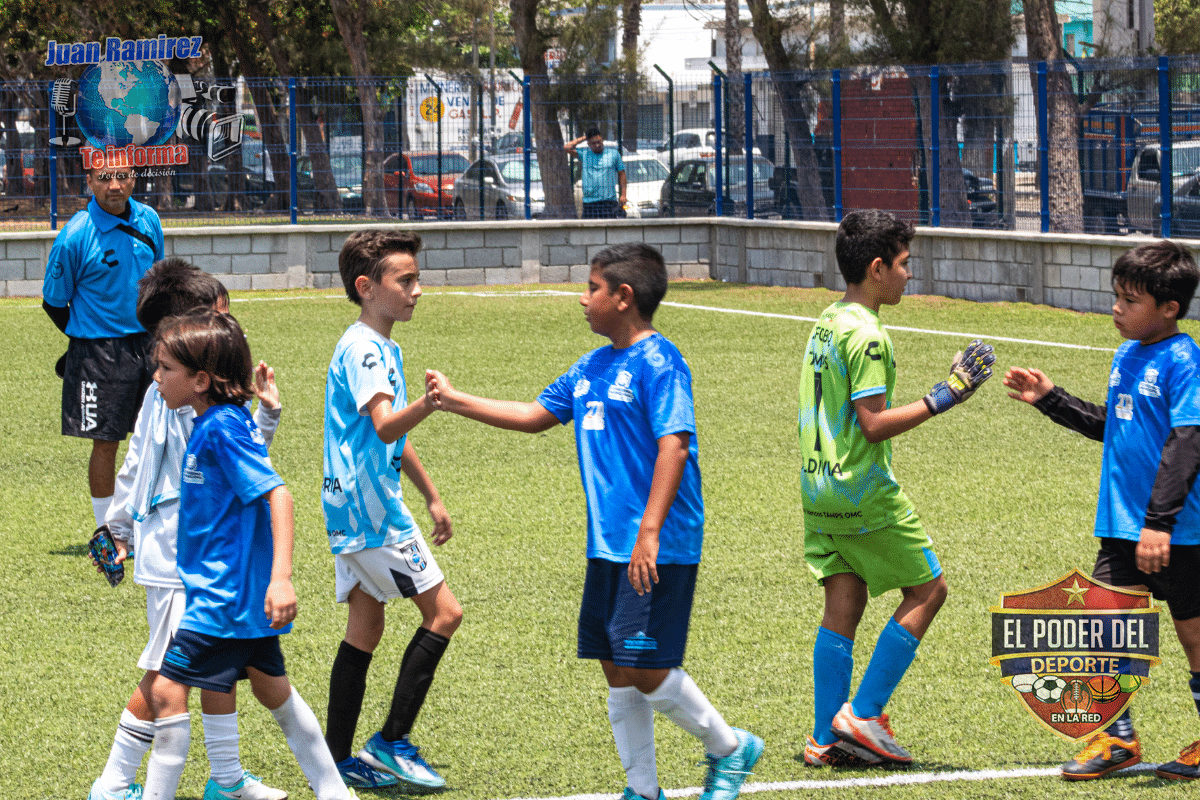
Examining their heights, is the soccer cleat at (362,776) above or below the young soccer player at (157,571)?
below

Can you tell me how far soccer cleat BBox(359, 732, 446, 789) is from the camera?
4.18 metres

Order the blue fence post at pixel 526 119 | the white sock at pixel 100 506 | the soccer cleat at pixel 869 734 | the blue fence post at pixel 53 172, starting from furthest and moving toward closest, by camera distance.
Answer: the blue fence post at pixel 526 119, the blue fence post at pixel 53 172, the white sock at pixel 100 506, the soccer cleat at pixel 869 734

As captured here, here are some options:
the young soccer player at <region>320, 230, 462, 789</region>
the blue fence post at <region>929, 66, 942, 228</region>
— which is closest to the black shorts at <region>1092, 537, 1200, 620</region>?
the young soccer player at <region>320, 230, 462, 789</region>

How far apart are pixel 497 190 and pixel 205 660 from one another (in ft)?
56.6

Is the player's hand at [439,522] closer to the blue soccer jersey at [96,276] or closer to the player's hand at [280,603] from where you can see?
the player's hand at [280,603]

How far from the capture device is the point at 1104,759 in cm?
413

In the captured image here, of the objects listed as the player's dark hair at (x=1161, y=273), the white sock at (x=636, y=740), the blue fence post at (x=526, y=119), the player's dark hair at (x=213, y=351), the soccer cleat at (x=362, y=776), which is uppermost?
the blue fence post at (x=526, y=119)

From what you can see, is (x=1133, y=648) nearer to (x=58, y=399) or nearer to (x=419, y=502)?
(x=419, y=502)

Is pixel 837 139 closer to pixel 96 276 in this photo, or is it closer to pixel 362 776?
pixel 96 276

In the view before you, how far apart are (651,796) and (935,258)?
14.3m

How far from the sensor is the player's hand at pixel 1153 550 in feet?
12.9

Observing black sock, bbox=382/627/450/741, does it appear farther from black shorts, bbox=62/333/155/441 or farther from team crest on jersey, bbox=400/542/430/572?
black shorts, bbox=62/333/155/441

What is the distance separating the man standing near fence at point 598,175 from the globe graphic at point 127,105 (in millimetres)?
6009

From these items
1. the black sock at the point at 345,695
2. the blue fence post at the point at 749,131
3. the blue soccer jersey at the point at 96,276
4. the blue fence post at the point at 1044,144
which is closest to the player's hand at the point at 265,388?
the black sock at the point at 345,695
